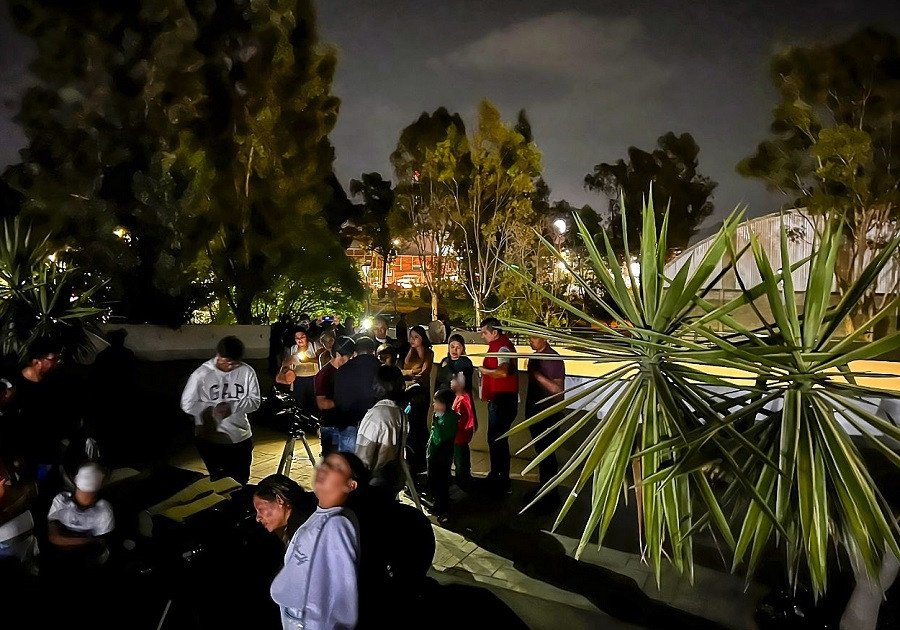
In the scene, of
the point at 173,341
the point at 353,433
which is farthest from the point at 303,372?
the point at 173,341

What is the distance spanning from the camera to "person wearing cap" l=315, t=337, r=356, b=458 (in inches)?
205

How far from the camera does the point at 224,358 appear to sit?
491cm

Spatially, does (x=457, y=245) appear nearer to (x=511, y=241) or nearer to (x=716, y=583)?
(x=511, y=241)

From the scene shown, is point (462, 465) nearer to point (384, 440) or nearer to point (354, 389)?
point (354, 389)

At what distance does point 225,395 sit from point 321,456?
3.10 ft

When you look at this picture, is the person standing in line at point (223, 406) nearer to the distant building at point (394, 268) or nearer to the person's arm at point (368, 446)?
the person's arm at point (368, 446)

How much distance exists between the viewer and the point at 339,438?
5.12m

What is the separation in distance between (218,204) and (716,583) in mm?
16141

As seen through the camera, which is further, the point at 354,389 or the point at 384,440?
the point at 354,389

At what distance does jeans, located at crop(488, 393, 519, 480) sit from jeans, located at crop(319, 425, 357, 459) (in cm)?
166

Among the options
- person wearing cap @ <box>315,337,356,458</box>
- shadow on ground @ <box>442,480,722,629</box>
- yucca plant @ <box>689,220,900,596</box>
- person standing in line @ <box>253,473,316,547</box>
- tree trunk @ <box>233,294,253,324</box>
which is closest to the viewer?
yucca plant @ <box>689,220,900,596</box>

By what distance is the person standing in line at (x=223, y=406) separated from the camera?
4.88m

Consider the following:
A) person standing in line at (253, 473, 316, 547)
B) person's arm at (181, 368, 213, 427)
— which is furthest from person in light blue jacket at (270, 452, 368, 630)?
person's arm at (181, 368, 213, 427)

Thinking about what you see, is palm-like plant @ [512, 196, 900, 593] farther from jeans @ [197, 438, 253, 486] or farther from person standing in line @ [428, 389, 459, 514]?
jeans @ [197, 438, 253, 486]
